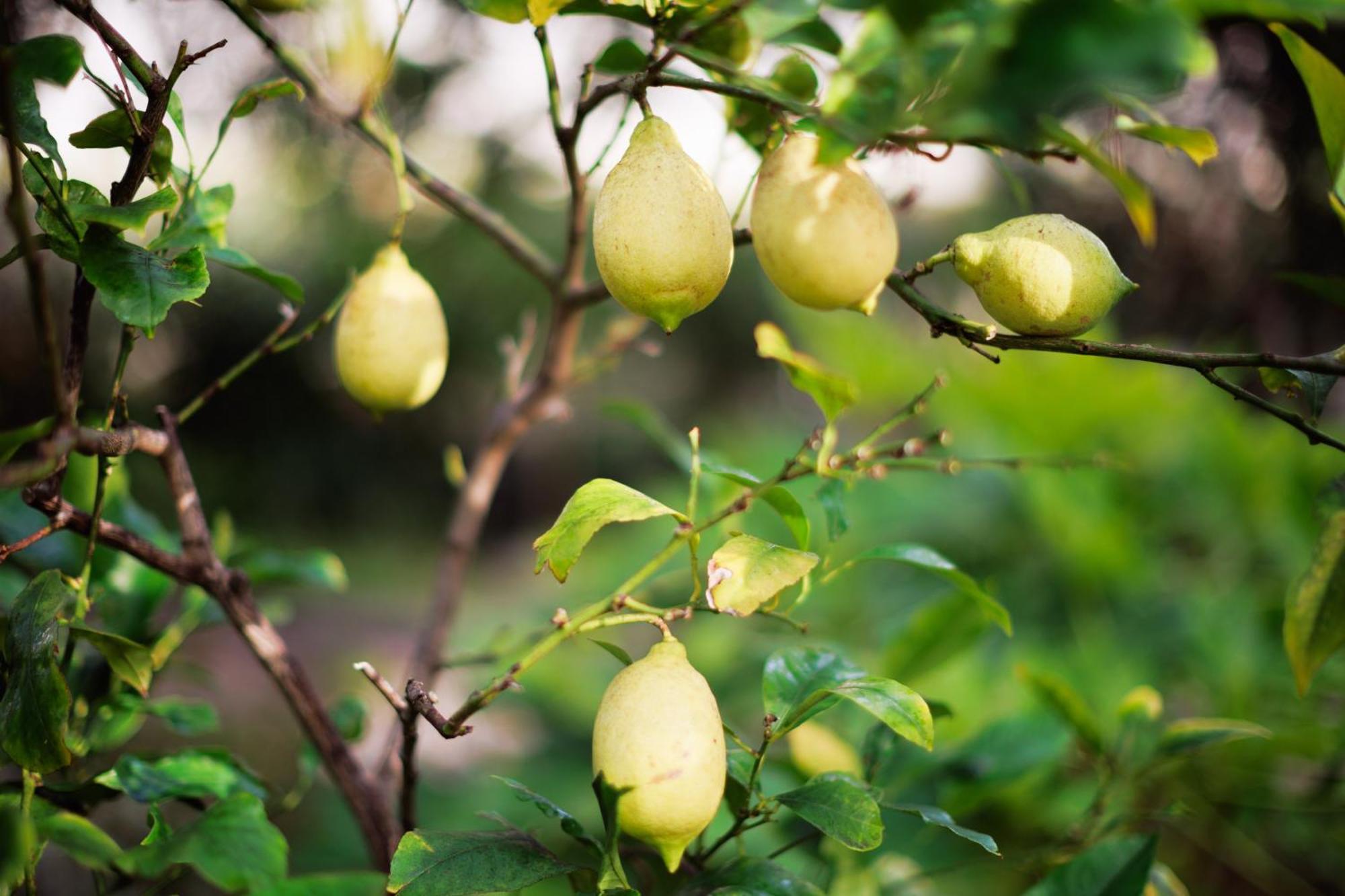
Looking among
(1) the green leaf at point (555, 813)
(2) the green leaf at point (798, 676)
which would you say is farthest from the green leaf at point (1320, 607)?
(1) the green leaf at point (555, 813)

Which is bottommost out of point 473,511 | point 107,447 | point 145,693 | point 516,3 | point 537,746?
point 537,746

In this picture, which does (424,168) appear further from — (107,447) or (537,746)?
(537,746)

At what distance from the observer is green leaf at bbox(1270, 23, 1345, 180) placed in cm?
30

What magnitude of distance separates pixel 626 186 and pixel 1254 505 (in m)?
1.04

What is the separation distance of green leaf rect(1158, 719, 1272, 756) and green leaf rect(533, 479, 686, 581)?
332 millimetres

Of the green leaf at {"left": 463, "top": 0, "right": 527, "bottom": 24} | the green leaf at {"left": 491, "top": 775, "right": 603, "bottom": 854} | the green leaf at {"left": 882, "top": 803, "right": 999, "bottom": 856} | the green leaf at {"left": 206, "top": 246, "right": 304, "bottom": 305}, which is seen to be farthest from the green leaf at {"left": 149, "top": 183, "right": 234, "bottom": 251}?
the green leaf at {"left": 882, "top": 803, "right": 999, "bottom": 856}

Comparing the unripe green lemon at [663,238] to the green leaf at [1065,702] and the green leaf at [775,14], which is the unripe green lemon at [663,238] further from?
the green leaf at [1065,702]

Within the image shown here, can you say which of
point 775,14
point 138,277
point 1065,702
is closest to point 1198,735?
point 1065,702

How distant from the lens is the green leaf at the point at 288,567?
1.76 ft

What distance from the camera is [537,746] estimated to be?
107cm

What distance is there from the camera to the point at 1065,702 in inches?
18.8

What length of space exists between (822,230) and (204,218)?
0.83ft

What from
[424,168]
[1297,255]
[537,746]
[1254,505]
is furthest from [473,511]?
[1297,255]

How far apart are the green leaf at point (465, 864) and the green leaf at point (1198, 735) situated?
1.13 ft
